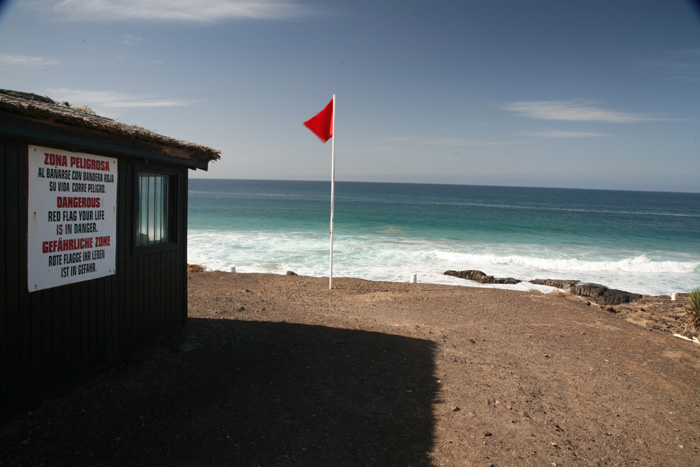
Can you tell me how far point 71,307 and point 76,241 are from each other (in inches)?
26.2

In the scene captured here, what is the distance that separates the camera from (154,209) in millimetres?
5676

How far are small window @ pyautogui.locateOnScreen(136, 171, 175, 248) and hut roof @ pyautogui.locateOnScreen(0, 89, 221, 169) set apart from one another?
A: 43cm

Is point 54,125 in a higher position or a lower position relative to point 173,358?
higher

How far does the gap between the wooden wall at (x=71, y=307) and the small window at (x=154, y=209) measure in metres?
0.13

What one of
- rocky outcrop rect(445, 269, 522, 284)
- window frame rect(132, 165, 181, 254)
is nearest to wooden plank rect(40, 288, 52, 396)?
window frame rect(132, 165, 181, 254)

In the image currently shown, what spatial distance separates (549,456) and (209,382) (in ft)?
11.9

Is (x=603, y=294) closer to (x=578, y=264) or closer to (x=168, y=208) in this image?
(x=578, y=264)

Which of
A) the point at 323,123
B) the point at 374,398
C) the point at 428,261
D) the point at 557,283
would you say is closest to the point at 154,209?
the point at 374,398

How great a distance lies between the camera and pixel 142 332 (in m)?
5.48

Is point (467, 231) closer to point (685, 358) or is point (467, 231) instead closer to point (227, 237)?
point (227, 237)

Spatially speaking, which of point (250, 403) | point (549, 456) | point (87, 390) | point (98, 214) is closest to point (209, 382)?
point (250, 403)

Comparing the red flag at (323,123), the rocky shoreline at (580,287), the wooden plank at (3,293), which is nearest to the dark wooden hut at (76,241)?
the wooden plank at (3,293)

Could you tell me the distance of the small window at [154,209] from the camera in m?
5.39

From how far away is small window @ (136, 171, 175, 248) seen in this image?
539cm
